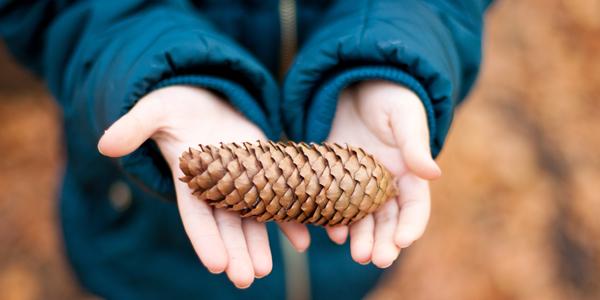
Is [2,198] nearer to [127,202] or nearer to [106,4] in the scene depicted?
[127,202]

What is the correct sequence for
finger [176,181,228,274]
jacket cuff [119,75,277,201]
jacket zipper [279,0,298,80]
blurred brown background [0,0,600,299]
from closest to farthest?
finger [176,181,228,274], jacket cuff [119,75,277,201], jacket zipper [279,0,298,80], blurred brown background [0,0,600,299]

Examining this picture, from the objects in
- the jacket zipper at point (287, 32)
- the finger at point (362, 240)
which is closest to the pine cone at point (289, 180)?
the finger at point (362, 240)

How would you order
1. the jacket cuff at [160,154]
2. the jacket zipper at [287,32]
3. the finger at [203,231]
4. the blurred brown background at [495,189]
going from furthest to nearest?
the blurred brown background at [495,189], the jacket zipper at [287,32], the jacket cuff at [160,154], the finger at [203,231]

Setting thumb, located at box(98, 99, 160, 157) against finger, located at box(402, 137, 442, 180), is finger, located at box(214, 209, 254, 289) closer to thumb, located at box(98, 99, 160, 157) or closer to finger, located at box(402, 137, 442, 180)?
thumb, located at box(98, 99, 160, 157)

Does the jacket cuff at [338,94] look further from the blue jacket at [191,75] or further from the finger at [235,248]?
the finger at [235,248]

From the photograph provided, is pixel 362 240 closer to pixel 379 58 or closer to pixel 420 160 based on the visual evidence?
pixel 420 160

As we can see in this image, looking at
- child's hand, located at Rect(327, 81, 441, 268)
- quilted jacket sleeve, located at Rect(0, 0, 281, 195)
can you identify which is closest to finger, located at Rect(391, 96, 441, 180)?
child's hand, located at Rect(327, 81, 441, 268)
